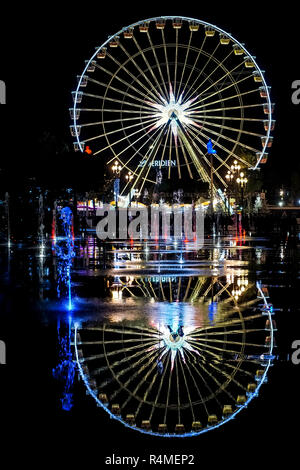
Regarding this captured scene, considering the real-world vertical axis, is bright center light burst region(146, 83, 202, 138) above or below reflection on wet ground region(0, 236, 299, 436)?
above

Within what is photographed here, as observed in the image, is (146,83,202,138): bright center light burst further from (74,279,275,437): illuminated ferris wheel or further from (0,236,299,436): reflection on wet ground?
(74,279,275,437): illuminated ferris wheel

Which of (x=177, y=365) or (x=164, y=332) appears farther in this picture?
(x=164, y=332)

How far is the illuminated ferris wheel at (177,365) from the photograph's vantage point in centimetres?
547

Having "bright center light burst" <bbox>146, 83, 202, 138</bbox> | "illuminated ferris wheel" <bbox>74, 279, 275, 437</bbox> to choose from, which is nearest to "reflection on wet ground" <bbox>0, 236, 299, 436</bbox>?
"illuminated ferris wheel" <bbox>74, 279, 275, 437</bbox>

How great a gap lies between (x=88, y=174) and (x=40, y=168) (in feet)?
37.3

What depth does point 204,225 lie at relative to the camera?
5428 centimetres

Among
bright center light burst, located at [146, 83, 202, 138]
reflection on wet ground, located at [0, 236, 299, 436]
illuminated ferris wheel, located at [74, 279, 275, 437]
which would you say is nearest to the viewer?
illuminated ferris wheel, located at [74, 279, 275, 437]

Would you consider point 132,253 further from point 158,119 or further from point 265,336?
point 158,119

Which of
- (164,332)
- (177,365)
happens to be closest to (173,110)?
(164,332)

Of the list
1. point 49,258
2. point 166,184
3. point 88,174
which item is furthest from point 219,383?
point 166,184

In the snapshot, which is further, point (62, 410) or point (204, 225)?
point (204, 225)

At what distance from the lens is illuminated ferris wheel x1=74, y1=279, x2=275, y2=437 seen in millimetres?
5469

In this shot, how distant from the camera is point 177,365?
6.91 metres

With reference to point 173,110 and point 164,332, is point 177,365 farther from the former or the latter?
point 173,110
